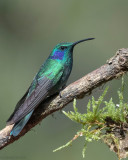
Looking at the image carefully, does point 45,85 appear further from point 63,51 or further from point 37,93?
point 63,51

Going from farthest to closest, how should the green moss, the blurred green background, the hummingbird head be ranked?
the blurred green background
the hummingbird head
the green moss

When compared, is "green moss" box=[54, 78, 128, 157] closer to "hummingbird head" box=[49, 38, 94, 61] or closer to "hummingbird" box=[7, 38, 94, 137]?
"hummingbird" box=[7, 38, 94, 137]

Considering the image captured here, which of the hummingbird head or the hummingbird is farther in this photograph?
the hummingbird head

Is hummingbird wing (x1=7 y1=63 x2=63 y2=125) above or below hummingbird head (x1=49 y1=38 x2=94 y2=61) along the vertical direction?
below

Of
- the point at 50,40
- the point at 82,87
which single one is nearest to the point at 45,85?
the point at 82,87

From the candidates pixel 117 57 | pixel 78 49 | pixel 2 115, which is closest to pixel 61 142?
pixel 2 115

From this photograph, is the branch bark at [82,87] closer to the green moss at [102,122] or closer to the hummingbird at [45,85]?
the hummingbird at [45,85]

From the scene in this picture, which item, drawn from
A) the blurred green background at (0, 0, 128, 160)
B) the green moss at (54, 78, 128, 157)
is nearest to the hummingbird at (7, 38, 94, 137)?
the green moss at (54, 78, 128, 157)
